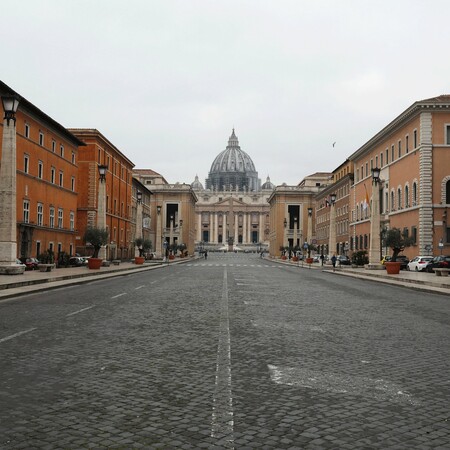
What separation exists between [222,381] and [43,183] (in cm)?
4528

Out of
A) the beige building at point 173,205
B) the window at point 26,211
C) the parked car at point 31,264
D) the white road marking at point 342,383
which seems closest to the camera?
the white road marking at point 342,383

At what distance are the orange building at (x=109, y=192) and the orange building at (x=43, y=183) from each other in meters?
3.69

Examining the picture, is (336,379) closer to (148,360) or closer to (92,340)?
(148,360)

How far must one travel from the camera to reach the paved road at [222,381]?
15.9 feet

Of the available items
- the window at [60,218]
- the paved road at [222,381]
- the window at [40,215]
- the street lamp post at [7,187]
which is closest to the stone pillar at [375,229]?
the street lamp post at [7,187]

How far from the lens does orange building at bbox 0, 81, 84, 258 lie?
44062 millimetres

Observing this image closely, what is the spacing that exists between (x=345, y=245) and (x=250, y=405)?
8226 cm

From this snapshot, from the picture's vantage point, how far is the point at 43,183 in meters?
49.0

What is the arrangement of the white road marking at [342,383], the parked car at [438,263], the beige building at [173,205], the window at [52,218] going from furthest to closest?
the beige building at [173,205] → the window at [52,218] → the parked car at [438,263] → the white road marking at [342,383]

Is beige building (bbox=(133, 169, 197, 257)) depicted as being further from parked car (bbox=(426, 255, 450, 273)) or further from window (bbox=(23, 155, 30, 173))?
parked car (bbox=(426, 255, 450, 273))

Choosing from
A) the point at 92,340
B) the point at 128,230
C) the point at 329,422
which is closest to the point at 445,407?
the point at 329,422

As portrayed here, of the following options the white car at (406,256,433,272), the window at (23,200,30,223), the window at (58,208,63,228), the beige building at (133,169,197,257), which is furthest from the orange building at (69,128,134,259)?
the beige building at (133,169,197,257)

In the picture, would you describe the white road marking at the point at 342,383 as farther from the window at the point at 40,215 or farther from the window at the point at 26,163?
the window at the point at 40,215

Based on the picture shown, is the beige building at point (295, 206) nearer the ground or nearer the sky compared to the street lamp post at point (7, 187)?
nearer the sky
